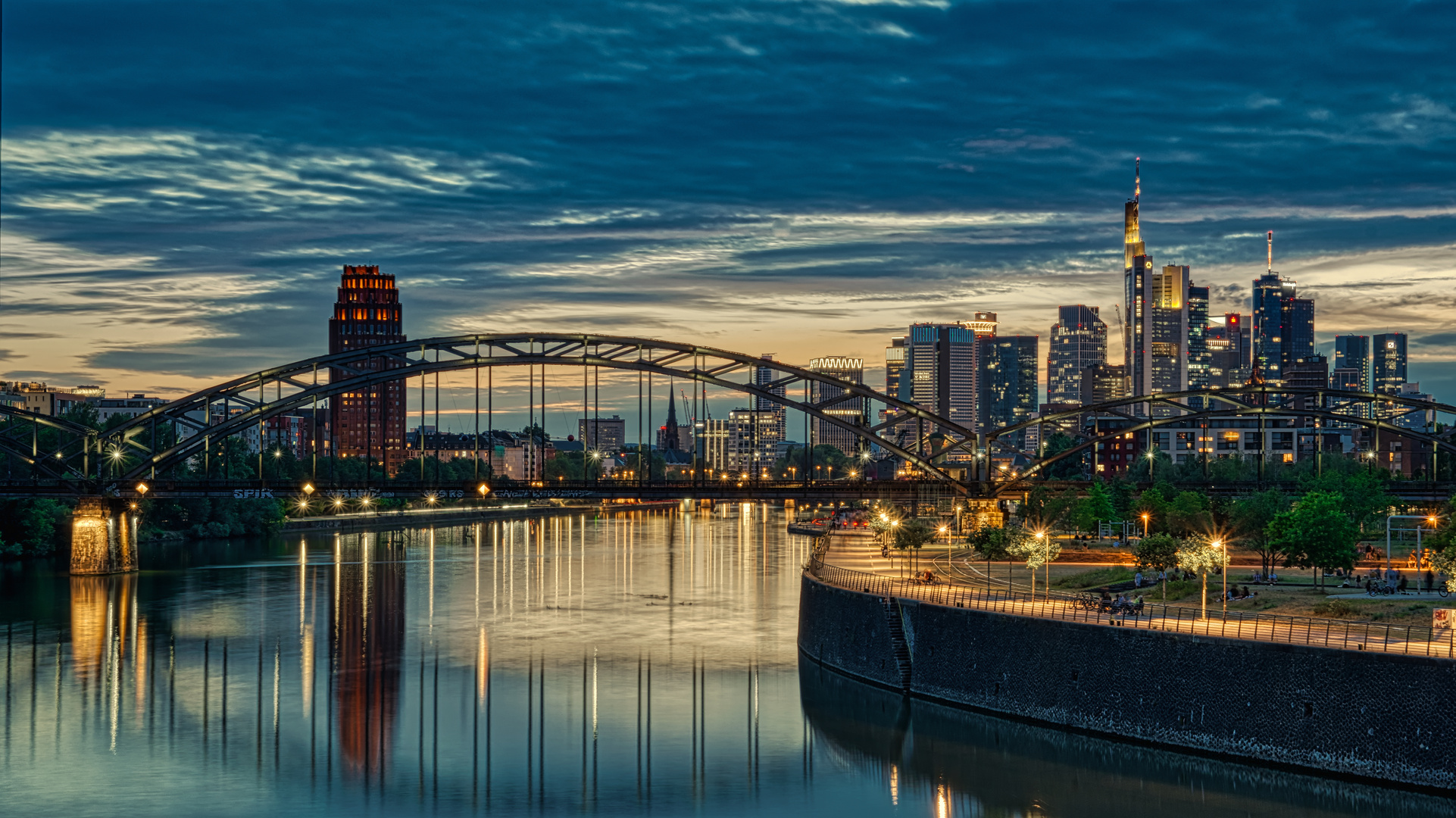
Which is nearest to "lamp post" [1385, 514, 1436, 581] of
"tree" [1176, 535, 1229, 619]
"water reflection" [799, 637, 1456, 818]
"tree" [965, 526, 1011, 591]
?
"tree" [1176, 535, 1229, 619]

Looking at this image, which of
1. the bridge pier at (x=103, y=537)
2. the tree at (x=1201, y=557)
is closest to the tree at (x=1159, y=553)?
the tree at (x=1201, y=557)

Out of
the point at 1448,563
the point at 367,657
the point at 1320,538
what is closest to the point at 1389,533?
the point at 1320,538

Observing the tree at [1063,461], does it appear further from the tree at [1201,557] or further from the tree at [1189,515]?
the tree at [1201,557]

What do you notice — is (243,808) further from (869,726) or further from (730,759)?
(869,726)

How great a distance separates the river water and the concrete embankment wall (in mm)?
757

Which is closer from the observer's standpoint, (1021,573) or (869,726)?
(869,726)

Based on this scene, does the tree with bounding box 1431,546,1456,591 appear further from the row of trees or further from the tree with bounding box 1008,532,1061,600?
the row of trees

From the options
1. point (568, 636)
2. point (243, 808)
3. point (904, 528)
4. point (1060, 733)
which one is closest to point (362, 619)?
point (568, 636)

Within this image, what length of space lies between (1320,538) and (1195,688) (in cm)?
1952

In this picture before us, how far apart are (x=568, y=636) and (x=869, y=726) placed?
22.8m

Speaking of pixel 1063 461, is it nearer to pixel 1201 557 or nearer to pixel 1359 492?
pixel 1359 492

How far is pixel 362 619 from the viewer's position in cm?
A: 7519

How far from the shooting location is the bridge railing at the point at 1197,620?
130 ft

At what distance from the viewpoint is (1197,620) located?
46.4 metres
